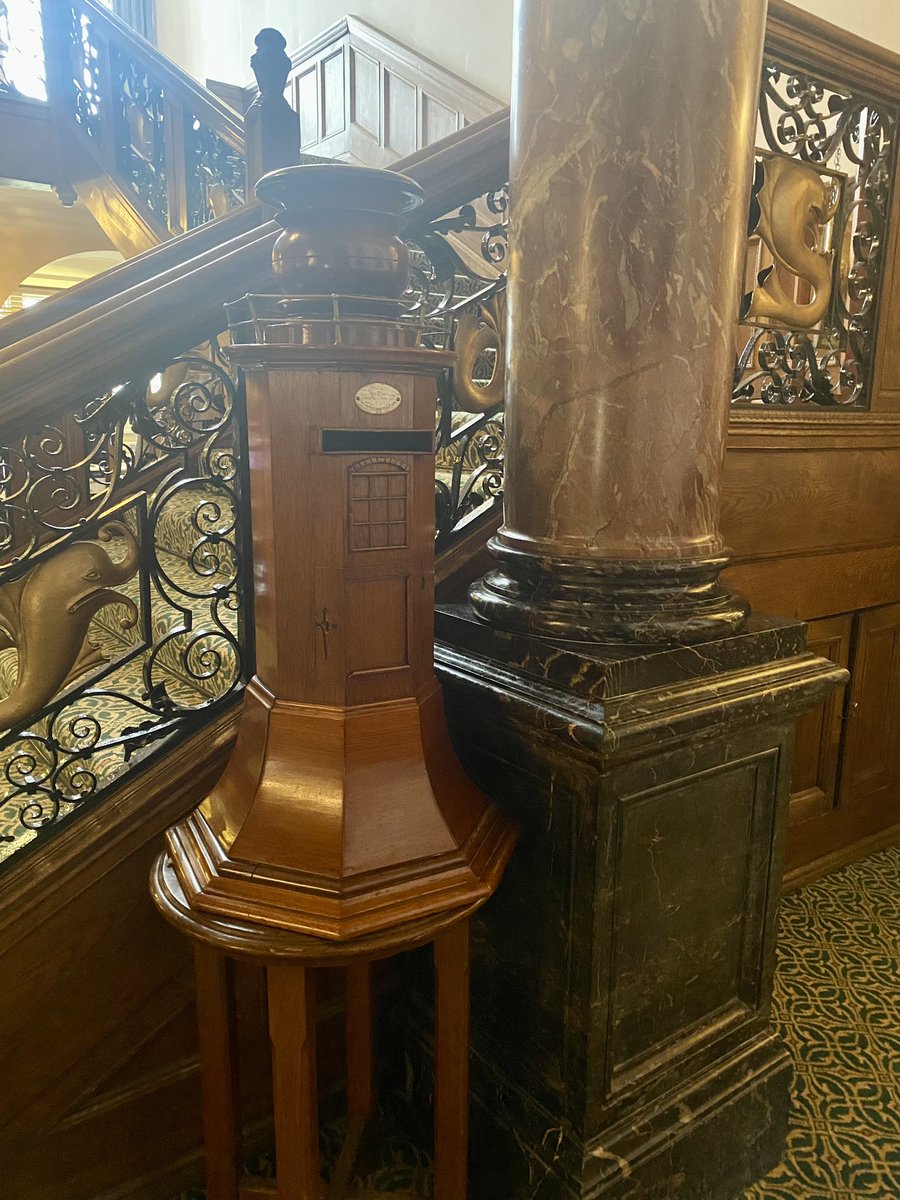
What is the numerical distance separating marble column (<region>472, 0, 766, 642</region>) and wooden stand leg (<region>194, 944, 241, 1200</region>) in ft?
2.59

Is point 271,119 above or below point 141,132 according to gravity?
below

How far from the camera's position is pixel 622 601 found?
5.19 feet

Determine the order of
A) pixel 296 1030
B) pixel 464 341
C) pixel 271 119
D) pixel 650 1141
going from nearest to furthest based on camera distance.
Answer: pixel 296 1030
pixel 650 1141
pixel 464 341
pixel 271 119

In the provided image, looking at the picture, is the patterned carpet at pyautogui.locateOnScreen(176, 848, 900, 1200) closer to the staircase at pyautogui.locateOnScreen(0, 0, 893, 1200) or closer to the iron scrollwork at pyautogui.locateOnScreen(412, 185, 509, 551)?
the staircase at pyautogui.locateOnScreen(0, 0, 893, 1200)

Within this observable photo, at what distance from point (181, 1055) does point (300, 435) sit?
1.34 m

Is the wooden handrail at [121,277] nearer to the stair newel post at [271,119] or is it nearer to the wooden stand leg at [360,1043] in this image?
the stair newel post at [271,119]

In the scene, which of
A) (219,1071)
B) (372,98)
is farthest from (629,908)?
(372,98)

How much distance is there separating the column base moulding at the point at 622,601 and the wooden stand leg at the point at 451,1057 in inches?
22.3

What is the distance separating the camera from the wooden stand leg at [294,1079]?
3.99 feet

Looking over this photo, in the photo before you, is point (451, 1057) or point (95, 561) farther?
point (95, 561)

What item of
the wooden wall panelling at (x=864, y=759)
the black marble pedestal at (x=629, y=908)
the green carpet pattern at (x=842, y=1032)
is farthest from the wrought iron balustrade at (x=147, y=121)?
the green carpet pattern at (x=842, y=1032)

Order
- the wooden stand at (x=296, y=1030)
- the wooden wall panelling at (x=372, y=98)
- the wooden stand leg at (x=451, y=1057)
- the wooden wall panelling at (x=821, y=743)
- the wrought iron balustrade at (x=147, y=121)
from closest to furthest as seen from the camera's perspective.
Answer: the wooden stand at (x=296, y=1030)
the wooden stand leg at (x=451, y=1057)
the wooden wall panelling at (x=821, y=743)
the wrought iron balustrade at (x=147, y=121)
the wooden wall panelling at (x=372, y=98)

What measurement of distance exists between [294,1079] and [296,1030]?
0.07 meters

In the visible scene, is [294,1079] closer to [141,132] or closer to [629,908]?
[629,908]
